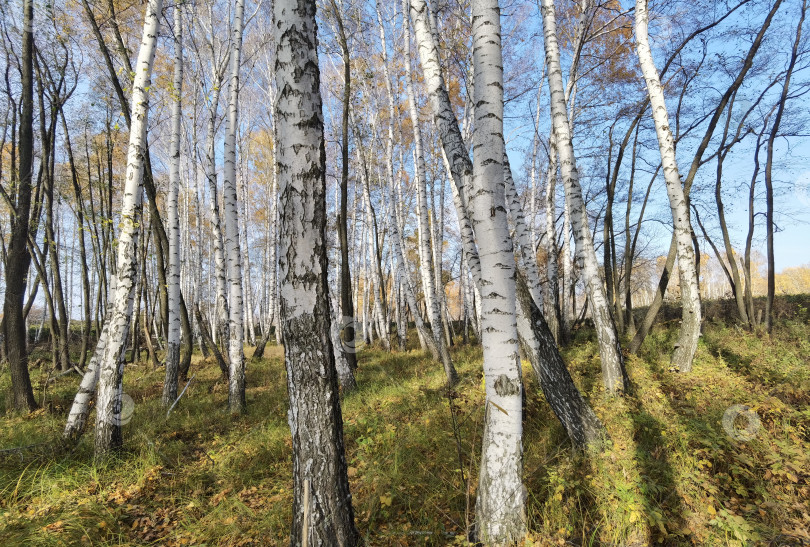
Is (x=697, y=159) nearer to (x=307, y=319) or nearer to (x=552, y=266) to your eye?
(x=552, y=266)

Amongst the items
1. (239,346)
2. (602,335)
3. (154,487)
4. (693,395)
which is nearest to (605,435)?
(602,335)

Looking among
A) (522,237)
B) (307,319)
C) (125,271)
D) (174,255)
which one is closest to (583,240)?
(522,237)

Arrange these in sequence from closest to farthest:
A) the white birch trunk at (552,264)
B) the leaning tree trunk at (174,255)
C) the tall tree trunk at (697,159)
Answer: the leaning tree trunk at (174,255), the tall tree trunk at (697,159), the white birch trunk at (552,264)

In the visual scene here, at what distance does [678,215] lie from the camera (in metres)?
6.14

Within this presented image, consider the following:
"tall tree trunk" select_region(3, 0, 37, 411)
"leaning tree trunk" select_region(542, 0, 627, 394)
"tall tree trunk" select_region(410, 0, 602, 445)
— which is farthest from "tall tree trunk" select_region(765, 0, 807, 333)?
"tall tree trunk" select_region(3, 0, 37, 411)

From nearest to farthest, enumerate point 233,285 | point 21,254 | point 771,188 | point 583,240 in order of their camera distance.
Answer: point 583,240
point 21,254
point 233,285
point 771,188

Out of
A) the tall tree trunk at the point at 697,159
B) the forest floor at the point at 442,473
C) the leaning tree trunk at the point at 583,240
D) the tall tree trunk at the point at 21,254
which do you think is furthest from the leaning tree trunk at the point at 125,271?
the tall tree trunk at the point at 697,159

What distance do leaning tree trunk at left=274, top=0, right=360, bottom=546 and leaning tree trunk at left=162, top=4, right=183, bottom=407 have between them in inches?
211

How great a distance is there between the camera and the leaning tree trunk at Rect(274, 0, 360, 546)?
2.17 metres

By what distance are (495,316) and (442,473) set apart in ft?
6.19

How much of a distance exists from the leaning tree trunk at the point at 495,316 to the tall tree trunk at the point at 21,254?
688cm

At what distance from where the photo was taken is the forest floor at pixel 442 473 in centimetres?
262

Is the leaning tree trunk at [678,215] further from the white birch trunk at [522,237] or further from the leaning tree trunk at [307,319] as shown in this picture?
the leaning tree trunk at [307,319]

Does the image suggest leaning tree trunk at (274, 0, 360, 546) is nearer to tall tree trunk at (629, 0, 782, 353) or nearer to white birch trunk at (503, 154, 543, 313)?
white birch trunk at (503, 154, 543, 313)
